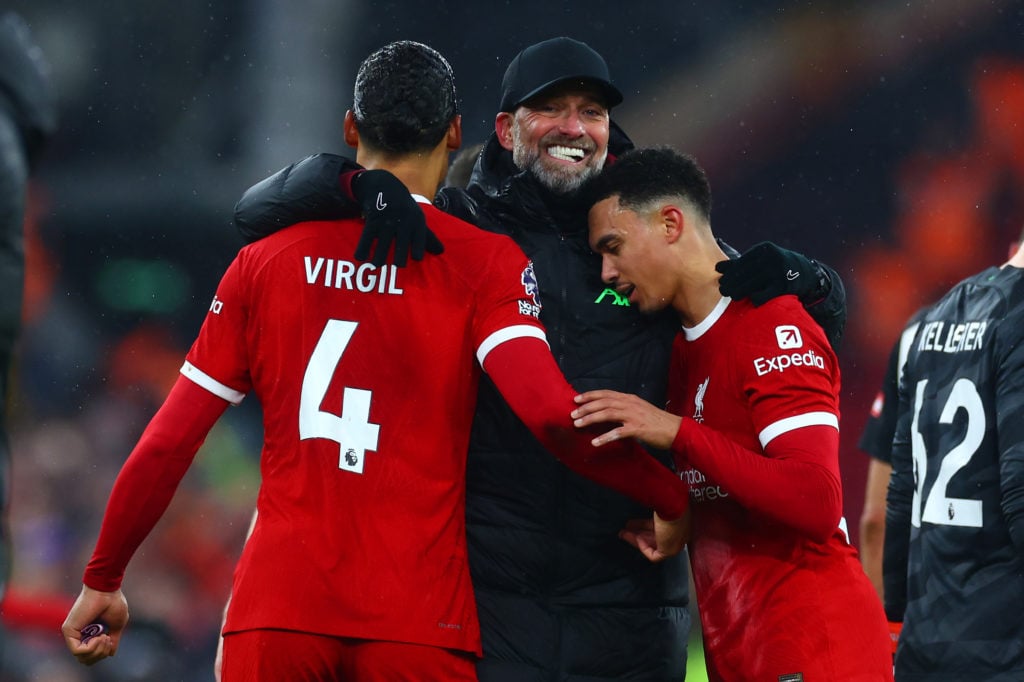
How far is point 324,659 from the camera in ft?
7.25

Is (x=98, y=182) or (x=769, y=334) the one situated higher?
(x=98, y=182)

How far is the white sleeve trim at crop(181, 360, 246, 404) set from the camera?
2350 mm

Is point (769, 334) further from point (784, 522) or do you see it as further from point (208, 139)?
point (208, 139)

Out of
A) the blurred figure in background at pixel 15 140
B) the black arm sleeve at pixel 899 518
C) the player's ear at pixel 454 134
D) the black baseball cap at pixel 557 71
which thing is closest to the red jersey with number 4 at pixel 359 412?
the player's ear at pixel 454 134

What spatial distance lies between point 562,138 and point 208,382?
960mm

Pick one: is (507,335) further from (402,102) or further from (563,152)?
(563,152)

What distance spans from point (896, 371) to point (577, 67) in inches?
62.2

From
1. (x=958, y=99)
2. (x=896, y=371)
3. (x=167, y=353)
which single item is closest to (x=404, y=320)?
(x=896, y=371)

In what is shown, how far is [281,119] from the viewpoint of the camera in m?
8.11

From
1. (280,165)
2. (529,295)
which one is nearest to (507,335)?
(529,295)

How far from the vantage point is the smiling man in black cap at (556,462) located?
2.49 m

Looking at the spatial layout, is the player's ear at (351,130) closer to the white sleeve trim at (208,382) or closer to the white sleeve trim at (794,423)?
the white sleeve trim at (208,382)

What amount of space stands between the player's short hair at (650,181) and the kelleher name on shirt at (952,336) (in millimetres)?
881

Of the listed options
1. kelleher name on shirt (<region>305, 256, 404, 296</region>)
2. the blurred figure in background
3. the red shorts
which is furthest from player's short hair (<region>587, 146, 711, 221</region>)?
the blurred figure in background
